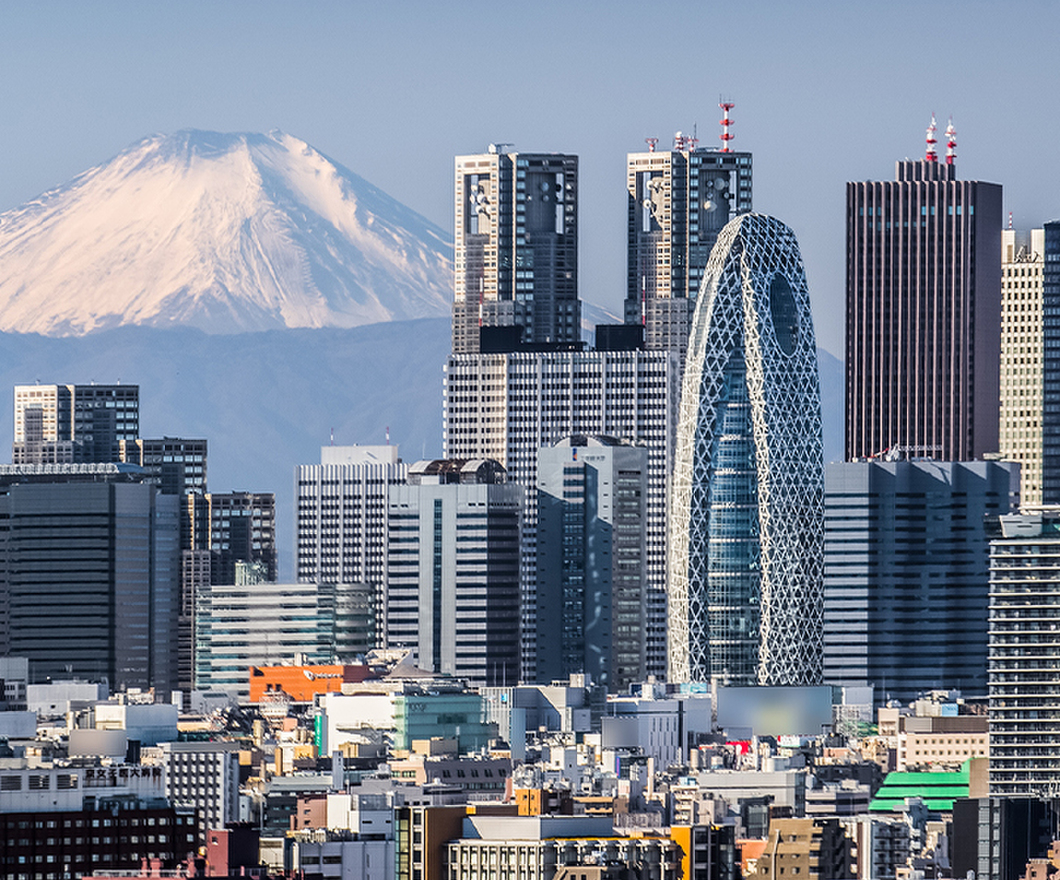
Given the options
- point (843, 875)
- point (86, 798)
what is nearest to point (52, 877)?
point (86, 798)

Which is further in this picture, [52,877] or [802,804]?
[802,804]

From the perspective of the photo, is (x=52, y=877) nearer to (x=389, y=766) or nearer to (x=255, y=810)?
(x=255, y=810)

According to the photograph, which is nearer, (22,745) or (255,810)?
(255,810)

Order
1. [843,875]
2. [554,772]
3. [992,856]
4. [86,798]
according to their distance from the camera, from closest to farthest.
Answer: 1. [86,798]
2. [843,875]
3. [992,856]
4. [554,772]

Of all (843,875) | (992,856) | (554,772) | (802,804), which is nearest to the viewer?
(843,875)

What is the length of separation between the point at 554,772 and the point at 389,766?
8084 millimetres

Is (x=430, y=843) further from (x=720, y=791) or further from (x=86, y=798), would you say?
(x=720, y=791)

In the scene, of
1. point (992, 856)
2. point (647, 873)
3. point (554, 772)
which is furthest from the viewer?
point (554, 772)

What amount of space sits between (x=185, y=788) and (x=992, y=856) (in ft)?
114

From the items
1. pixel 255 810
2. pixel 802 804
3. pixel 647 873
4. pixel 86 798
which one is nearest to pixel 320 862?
pixel 86 798

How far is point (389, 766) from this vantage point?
199 metres

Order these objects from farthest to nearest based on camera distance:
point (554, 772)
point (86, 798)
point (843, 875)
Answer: point (554, 772) → point (843, 875) → point (86, 798)

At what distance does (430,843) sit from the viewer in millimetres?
128750

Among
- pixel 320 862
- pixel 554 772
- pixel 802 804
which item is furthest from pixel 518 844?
pixel 554 772
